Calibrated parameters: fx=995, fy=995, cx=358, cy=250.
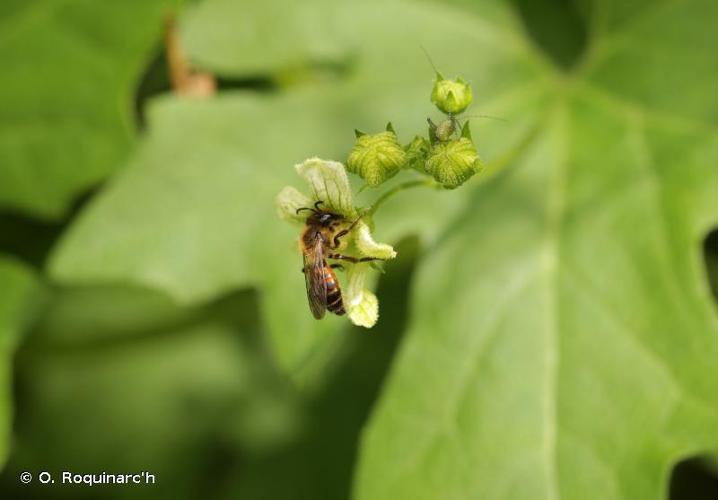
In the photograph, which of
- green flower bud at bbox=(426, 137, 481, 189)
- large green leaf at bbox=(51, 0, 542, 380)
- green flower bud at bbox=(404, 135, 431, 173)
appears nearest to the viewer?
green flower bud at bbox=(426, 137, 481, 189)

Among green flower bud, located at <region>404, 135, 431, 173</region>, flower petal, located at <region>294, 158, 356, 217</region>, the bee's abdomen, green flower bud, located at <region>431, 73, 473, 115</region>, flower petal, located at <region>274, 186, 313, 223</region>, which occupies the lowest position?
the bee's abdomen

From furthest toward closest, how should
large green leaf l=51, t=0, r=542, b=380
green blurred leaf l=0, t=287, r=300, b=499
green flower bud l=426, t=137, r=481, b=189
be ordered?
1. green blurred leaf l=0, t=287, r=300, b=499
2. large green leaf l=51, t=0, r=542, b=380
3. green flower bud l=426, t=137, r=481, b=189

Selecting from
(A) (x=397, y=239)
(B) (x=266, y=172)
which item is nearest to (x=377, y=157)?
(A) (x=397, y=239)

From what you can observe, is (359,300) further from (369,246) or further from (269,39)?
(269,39)

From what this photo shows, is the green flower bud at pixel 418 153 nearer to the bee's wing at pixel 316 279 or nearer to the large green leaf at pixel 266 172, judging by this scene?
the bee's wing at pixel 316 279

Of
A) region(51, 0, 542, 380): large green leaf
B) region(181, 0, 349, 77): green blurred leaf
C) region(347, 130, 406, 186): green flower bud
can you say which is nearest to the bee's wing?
region(347, 130, 406, 186): green flower bud

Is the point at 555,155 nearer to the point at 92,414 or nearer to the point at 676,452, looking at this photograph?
the point at 676,452

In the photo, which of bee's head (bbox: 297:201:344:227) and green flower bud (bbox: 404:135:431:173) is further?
bee's head (bbox: 297:201:344:227)

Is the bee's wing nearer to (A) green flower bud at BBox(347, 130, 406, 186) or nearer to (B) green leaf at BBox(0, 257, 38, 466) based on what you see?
(A) green flower bud at BBox(347, 130, 406, 186)

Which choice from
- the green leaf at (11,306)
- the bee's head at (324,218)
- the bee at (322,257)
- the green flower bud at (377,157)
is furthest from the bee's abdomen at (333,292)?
the green leaf at (11,306)
